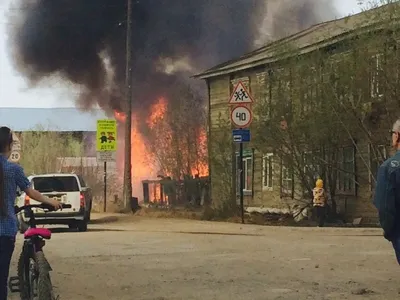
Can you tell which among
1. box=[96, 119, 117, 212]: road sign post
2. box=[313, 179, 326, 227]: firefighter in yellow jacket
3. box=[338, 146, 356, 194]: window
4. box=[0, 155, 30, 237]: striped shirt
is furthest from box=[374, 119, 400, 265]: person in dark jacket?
box=[96, 119, 117, 212]: road sign post

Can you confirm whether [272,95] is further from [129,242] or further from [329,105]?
[129,242]

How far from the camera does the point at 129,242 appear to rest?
16562 mm

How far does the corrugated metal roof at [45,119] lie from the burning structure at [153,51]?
14.7 metres

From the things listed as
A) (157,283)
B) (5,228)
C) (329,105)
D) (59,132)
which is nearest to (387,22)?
(329,105)

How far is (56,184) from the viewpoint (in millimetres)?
21859

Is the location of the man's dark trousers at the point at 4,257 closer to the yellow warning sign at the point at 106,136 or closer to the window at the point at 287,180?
the window at the point at 287,180

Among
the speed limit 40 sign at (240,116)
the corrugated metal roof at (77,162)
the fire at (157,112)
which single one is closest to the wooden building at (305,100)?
the speed limit 40 sign at (240,116)

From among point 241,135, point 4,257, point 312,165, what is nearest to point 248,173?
point 312,165

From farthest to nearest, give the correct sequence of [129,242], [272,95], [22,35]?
[22,35] < [272,95] < [129,242]

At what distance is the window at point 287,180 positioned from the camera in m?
25.9

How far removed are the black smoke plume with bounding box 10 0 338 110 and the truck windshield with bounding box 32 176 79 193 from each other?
2022 cm

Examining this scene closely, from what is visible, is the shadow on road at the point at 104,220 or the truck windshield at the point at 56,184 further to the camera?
the shadow on road at the point at 104,220

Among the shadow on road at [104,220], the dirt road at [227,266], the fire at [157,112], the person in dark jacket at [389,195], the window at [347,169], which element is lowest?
the dirt road at [227,266]

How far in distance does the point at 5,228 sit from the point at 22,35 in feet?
122
